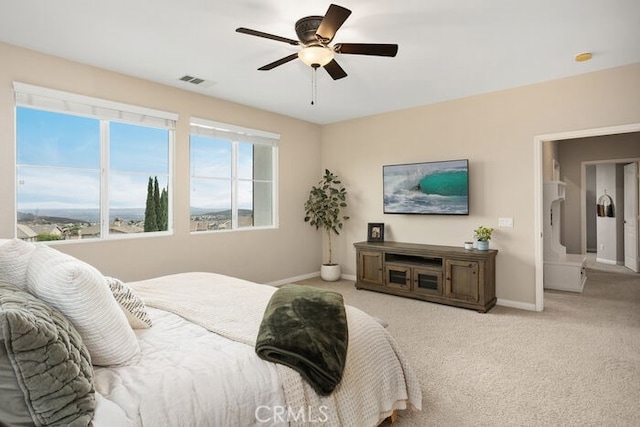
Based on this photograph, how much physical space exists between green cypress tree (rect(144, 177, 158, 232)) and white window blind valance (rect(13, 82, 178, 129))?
72 centimetres

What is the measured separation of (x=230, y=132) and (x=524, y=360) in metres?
4.29

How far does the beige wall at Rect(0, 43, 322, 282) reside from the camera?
10.3ft

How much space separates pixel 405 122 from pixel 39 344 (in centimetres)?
503

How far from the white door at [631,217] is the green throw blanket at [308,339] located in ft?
23.6

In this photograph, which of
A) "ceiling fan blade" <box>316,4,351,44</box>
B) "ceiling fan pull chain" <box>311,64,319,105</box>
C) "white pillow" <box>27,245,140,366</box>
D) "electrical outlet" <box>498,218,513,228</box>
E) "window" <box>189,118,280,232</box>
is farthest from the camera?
"window" <box>189,118,280,232</box>

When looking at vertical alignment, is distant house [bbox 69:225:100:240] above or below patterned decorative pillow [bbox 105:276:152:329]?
above

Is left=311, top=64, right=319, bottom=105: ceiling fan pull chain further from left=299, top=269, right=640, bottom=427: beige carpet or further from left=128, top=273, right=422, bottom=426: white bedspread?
left=299, top=269, right=640, bottom=427: beige carpet

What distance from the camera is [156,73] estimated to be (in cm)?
377

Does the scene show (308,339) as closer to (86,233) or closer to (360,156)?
(86,233)

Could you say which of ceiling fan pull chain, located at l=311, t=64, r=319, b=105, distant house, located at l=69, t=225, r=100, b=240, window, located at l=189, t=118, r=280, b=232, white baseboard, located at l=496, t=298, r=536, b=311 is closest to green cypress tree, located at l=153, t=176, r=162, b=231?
window, located at l=189, t=118, r=280, b=232

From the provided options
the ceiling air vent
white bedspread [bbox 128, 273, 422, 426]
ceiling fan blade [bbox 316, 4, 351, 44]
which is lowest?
white bedspread [bbox 128, 273, 422, 426]

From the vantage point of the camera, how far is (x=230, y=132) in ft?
16.0

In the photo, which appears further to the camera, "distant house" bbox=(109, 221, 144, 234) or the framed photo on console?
the framed photo on console

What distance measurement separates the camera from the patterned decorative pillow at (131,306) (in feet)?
5.88
